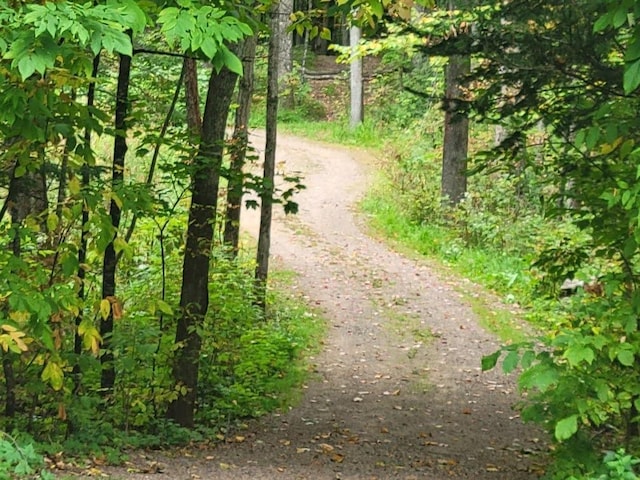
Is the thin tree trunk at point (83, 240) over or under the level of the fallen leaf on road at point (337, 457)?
over

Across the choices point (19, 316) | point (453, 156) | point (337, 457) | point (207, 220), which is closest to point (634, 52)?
point (19, 316)

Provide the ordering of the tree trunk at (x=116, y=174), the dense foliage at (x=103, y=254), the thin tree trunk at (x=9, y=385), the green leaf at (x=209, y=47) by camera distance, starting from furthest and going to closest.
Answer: the tree trunk at (x=116, y=174), the thin tree trunk at (x=9, y=385), the dense foliage at (x=103, y=254), the green leaf at (x=209, y=47)

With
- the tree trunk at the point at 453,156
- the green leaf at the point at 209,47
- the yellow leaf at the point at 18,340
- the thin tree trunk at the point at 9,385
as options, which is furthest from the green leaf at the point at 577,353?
the tree trunk at the point at 453,156

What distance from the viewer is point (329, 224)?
20.3 metres

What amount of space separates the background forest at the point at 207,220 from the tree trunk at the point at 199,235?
0.02 m

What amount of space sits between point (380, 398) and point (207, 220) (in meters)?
3.74

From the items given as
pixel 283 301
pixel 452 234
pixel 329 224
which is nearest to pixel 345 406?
pixel 283 301

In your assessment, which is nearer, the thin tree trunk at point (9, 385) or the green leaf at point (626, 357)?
the green leaf at point (626, 357)

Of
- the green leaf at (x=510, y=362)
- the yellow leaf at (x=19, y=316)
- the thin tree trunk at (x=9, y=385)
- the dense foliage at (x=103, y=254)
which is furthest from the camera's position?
the thin tree trunk at (x=9, y=385)

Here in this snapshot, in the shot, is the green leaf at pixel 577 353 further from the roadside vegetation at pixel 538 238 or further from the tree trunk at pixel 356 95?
the tree trunk at pixel 356 95

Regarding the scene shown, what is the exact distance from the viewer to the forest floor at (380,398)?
289 inches

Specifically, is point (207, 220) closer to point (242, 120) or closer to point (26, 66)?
point (26, 66)

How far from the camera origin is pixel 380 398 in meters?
10.1

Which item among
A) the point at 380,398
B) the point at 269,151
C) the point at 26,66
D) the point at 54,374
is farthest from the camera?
the point at 269,151
